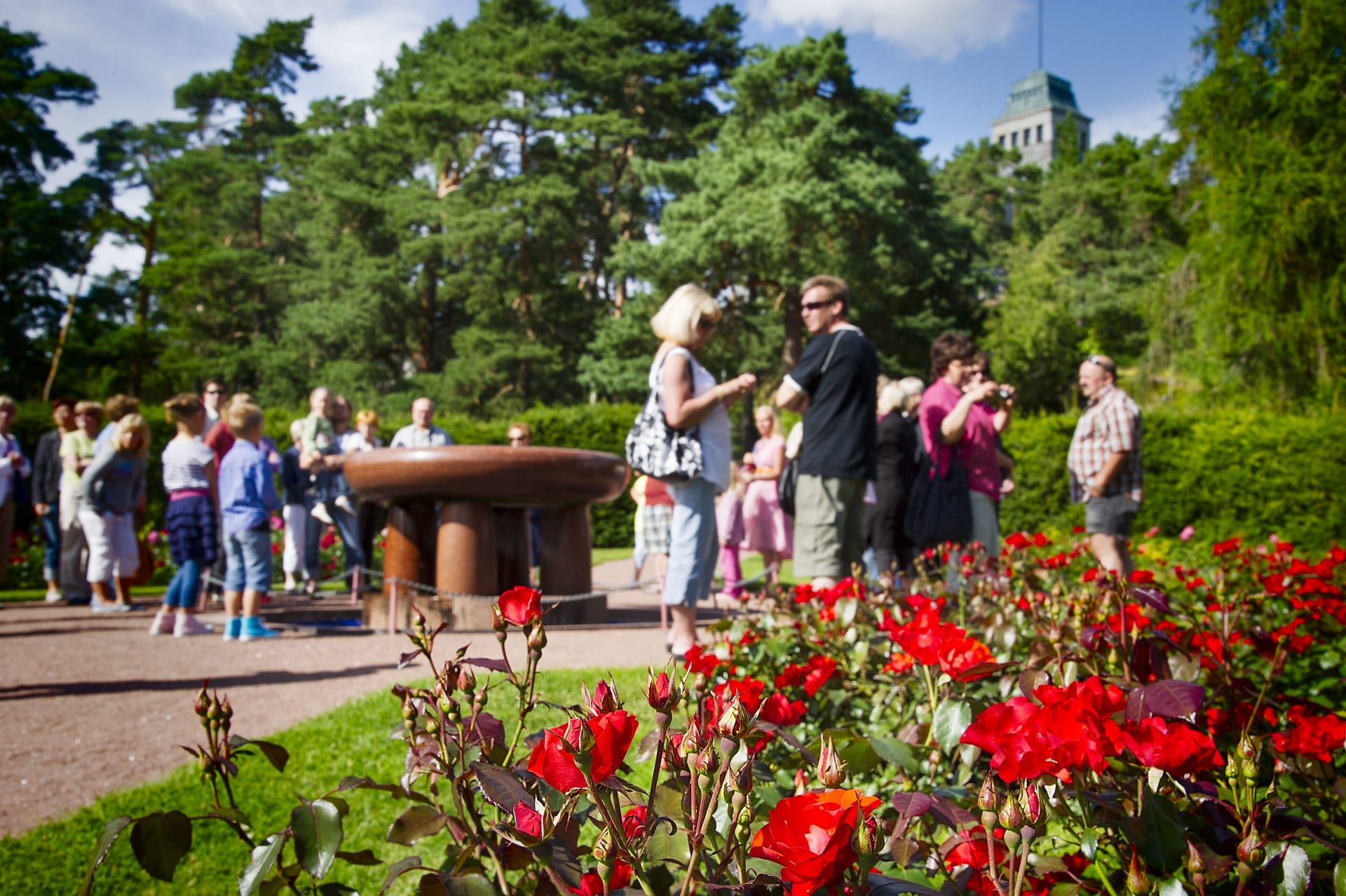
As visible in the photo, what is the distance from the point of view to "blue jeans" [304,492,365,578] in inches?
318

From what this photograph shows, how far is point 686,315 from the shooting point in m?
4.26

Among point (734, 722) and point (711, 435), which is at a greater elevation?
point (711, 435)

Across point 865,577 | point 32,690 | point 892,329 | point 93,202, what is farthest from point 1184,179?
point 93,202

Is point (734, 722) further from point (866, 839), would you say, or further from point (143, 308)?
point (143, 308)

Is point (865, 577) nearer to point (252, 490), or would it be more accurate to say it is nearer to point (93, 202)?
point (252, 490)

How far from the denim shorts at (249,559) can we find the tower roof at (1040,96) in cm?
13384

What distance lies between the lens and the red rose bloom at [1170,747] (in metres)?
1.09

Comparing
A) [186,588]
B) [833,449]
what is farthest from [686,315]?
[186,588]

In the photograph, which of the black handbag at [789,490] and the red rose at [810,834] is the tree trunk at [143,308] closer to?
the black handbag at [789,490]

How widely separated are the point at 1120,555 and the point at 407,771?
4624 mm

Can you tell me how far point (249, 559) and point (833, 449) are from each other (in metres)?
3.56

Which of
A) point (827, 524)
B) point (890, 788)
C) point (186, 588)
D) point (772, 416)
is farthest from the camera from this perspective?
point (772, 416)

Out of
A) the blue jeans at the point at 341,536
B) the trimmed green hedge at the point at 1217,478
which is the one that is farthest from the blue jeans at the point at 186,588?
the trimmed green hedge at the point at 1217,478

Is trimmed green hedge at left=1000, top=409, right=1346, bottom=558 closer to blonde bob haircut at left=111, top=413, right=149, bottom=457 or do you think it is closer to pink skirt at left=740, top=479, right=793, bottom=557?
pink skirt at left=740, top=479, right=793, bottom=557
